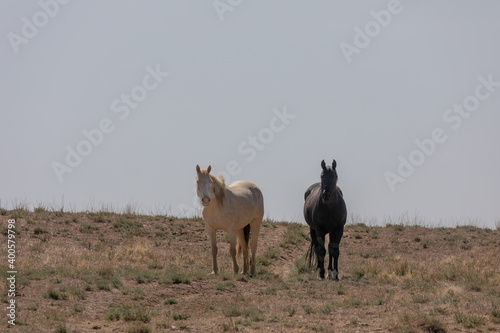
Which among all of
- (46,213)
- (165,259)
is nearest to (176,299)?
(165,259)

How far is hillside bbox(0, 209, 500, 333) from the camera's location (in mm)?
10195

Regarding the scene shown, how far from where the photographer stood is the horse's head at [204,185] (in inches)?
547

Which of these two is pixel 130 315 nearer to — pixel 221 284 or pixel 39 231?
pixel 221 284

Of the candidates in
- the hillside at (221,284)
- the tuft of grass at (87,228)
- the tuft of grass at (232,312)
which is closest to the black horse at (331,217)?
the hillside at (221,284)

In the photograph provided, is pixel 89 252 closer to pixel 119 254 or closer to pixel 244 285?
pixel 119 254

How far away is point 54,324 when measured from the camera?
10008mm

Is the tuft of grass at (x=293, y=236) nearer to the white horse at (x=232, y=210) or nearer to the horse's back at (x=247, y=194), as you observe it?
the horse's back at (x=247, y=194)

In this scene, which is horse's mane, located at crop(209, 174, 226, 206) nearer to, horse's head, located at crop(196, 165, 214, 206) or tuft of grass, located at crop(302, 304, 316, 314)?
horse's head, located at crop(196, 165, 214, 206)

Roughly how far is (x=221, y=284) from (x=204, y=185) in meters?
2.30

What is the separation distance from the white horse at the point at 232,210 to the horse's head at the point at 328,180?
208cm

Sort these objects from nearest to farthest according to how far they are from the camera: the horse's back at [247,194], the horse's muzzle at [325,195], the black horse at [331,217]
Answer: the horse's muzzle at [325,195] < the black horse at [331,217] < the horse's back at [247,194]

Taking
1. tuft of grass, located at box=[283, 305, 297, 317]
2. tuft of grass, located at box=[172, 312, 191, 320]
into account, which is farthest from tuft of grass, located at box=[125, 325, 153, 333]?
tuft of grass, located at box=[283, 305, 297, 317]

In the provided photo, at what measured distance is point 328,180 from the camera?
14.3 meters

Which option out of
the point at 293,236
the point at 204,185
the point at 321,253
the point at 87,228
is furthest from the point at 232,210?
the point at 87,228
